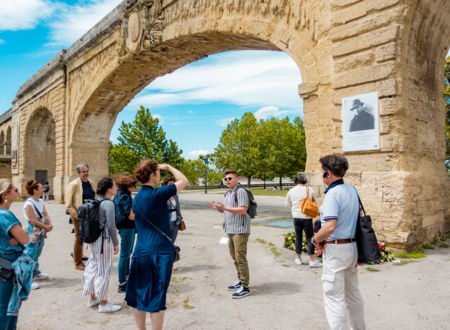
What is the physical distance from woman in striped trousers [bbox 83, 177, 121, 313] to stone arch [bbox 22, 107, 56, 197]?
21.3m

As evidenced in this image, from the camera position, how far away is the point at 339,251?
2.69 meters

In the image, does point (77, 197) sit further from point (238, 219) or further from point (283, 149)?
point (283, 149)

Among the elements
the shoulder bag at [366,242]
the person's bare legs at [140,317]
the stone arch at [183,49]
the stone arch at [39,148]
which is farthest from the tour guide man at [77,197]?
the stone arch at [39,148]

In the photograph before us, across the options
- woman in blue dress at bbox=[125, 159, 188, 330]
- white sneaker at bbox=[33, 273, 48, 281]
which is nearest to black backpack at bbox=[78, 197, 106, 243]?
woman in blue dress at bbox=[125, 159, 188, 330]

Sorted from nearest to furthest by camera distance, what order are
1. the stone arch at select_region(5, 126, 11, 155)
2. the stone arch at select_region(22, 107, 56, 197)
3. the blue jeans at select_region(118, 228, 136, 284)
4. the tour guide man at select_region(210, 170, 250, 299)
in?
1. the tour guide man at select_region(210, 170, 250, 299)
2. the blue jeans at select_region(118, 228, 136, 284)
3. the stone arch at select_region(22, 107, 56, 197)
4. the stone arch at select_region(5, 126, 11, 155)

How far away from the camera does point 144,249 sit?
9.27ft

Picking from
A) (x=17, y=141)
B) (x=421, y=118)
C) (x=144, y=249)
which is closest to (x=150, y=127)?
(x=17, y=141)

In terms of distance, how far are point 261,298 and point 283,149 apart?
34556 millimetres

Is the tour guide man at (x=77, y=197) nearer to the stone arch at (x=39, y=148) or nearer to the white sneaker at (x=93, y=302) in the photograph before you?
the white sneaker at (x=93, y=302)

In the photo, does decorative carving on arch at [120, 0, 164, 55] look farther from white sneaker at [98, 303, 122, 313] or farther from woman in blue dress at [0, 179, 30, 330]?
woman in blue dress at [0, 179, 30, 330]

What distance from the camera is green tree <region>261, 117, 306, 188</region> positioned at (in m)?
37.0

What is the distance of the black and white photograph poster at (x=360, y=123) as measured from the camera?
578cm

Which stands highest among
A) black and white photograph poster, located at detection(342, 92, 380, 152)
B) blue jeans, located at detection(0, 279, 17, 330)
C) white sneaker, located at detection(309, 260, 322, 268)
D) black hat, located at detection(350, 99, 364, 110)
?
black hat, located at detection(350, 99, 364, 110)

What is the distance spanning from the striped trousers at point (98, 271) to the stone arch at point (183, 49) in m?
4.64
